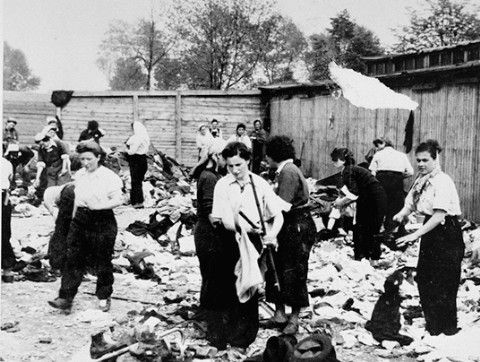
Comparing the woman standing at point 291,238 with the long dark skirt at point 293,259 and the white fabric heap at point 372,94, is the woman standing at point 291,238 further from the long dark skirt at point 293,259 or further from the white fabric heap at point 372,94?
the white fabric heap at point 372,94

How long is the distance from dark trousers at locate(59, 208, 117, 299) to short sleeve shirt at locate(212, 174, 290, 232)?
121 centimetres

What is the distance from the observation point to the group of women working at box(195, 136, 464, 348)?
435 cm

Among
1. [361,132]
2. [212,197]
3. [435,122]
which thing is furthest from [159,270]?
[361,132]

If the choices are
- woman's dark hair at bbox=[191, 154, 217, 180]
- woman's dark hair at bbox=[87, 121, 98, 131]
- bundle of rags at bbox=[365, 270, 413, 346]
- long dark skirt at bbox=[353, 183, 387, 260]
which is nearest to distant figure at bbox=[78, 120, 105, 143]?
woman's dark hair at bbox=[87, 121, 98, 131]

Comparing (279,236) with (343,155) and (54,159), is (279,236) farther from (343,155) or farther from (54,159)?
(54,159)

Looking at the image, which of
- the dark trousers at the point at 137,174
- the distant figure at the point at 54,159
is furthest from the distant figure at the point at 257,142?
the distant figure at the point at 54,159

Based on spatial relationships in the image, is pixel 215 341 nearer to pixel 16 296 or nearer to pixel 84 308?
pixel 84 308

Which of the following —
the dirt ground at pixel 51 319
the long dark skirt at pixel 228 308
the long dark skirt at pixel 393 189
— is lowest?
the dirt ground at pixel 51 319

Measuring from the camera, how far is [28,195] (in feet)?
36.9

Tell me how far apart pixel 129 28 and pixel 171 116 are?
2.70 metres

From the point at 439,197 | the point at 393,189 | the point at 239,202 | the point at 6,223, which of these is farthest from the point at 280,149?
the point at 393,189

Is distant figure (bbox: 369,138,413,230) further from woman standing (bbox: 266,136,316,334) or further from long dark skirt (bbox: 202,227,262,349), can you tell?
long dark skirt (bbox: 202,227,262,349)

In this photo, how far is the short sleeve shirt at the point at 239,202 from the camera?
4.31 m

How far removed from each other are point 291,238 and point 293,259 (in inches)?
6.7
